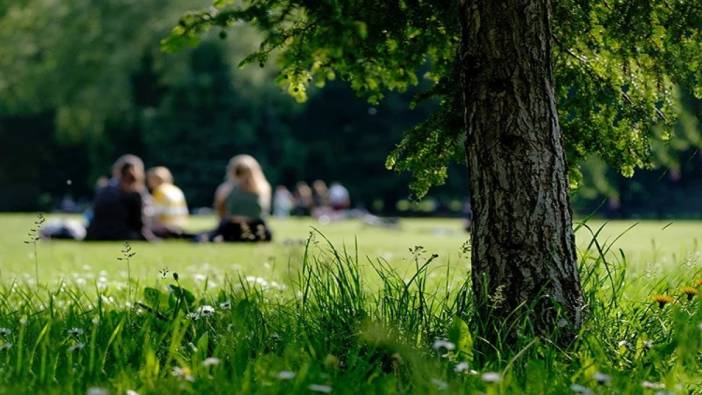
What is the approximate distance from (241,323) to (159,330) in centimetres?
64

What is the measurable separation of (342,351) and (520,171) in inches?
42.1

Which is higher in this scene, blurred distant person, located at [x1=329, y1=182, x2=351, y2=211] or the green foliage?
the green foliage

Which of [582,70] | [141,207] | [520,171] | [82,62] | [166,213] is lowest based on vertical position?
[166,213]

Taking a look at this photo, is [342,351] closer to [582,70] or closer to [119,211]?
[582,70]

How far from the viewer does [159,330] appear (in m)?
4.65

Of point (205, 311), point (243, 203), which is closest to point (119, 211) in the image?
point (243, 203)

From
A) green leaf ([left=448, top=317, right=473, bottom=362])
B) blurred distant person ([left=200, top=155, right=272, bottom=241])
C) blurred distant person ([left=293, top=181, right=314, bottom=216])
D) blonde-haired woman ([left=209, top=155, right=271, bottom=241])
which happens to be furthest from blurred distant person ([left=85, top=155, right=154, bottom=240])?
blurred distant person ([left=293, top=181, right=314, bottom=216])

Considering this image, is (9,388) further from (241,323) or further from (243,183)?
(243,183)

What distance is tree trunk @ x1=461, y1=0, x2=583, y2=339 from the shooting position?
434cm

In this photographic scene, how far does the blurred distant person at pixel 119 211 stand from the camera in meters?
17.5

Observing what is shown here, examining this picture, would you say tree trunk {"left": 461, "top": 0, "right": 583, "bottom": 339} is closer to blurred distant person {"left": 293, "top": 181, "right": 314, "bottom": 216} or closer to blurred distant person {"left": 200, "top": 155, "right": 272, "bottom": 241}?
blurred distant person {"left": 200, "top": 155, "right": 272, "bottom": 241}

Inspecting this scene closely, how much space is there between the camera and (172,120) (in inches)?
2138

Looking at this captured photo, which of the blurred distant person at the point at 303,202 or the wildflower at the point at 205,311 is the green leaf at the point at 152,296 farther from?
the blurred distant person at the point at 303,202

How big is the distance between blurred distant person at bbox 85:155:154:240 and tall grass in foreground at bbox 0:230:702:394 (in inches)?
496
